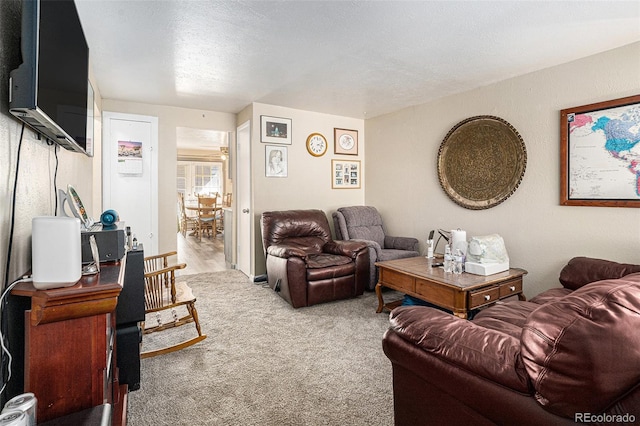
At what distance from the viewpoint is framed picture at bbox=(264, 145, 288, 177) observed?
4.53 meters

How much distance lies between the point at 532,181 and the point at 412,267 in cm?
152

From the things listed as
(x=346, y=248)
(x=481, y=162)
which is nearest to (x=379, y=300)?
(x=346, y=248)

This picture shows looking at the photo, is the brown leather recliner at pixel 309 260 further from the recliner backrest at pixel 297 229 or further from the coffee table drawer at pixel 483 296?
the coffee table drawer at pixel 483 296

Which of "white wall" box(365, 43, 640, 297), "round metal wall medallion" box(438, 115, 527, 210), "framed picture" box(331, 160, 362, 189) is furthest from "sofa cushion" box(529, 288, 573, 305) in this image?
"framed picture" box(331, 160, 362, 189)

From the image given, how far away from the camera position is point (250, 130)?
4.48 metres

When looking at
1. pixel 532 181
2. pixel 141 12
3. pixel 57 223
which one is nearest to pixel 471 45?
pixel 532 181

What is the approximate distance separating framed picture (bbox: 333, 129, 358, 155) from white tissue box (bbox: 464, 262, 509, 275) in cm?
289

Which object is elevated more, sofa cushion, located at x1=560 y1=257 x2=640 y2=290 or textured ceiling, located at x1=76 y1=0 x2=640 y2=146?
textured ceiling, located at x1=76 y1=0 x2=640 y2=146

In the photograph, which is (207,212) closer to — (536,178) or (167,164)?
(167,164)

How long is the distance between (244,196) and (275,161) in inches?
28.9

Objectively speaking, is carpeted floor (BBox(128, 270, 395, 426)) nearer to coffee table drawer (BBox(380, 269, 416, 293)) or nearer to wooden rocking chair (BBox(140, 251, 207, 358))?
wooden rocking chair (BBox(140, 251, 207, 358))

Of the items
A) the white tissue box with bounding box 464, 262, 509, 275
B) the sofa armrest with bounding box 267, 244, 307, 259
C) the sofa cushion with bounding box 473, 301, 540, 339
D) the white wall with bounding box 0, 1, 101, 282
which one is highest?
the white wall with bounding box 0, 1, 101, 282

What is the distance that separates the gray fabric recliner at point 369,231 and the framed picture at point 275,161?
1.00 meters

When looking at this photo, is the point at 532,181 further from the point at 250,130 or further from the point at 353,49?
the point at 250,130
